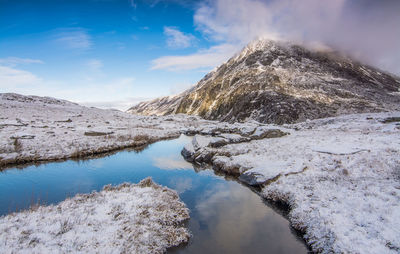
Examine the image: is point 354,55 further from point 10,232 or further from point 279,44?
point 10,232

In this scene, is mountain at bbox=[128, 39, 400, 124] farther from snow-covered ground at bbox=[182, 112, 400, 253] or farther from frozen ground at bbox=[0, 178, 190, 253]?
frozen ground at bbox=[0, 178, 190, 253]

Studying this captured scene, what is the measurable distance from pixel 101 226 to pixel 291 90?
8175cm

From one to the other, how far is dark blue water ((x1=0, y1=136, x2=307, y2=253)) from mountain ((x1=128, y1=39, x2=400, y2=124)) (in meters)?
50.2

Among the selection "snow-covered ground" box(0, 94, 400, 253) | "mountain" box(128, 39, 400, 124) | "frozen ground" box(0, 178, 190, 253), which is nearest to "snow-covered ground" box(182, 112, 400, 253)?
"snow-covered ground" box(0, 94, 400, 253)

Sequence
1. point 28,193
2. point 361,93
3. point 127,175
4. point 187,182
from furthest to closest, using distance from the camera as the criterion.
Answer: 1. point 361,93
2. point 127,175
3. point 187,182
4. point 28,193

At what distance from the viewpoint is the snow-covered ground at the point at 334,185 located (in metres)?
8.28

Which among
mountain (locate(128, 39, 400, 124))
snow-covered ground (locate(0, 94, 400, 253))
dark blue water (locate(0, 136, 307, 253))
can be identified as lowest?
dark blue water (locate(0, 136, 307, 253))

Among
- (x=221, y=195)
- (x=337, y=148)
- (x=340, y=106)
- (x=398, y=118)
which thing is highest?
(x=340, y=106)

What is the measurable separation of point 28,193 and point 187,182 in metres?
11.2

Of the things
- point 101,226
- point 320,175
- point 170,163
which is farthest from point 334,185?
point 170,163

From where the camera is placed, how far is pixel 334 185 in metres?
12.9

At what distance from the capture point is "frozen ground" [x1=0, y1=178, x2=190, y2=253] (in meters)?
7.49

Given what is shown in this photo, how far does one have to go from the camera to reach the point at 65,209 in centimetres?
1022

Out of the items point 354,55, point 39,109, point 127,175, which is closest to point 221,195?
point 127,175
